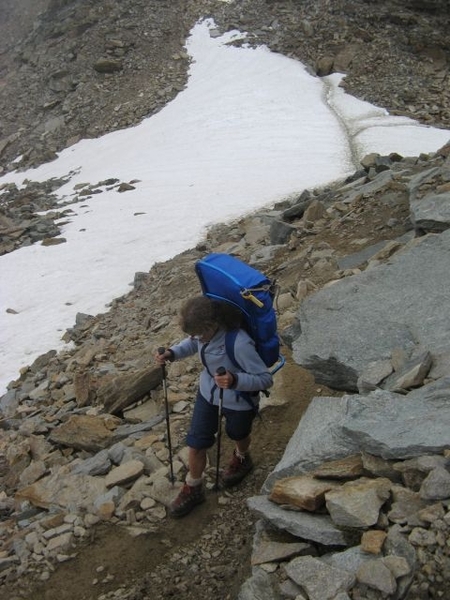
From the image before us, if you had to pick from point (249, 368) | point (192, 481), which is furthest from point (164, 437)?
point (249, 368)

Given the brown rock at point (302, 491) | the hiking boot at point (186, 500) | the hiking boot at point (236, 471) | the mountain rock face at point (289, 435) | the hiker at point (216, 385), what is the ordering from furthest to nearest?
the hiking boot at point (236, 471) → the hiking boot at point (186, 500) → the hiker at point (216, 385) → the brown rock at point (302, 491) → the mountain rock face at point (289, 435)

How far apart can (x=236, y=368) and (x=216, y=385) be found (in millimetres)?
210

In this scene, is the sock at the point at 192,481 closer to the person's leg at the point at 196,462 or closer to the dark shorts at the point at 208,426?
the person's leg at the point at 196,462

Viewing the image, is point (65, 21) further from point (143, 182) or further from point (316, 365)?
point (316, 365)

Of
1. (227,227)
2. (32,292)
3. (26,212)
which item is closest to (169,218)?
(227,227)

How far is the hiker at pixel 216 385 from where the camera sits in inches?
180

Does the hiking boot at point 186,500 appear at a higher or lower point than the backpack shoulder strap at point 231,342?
lower

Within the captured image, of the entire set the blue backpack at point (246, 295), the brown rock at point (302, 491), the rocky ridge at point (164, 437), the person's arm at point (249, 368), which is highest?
the blue backpack at point (246, 295)

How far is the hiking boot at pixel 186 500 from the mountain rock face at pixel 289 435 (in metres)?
0.09

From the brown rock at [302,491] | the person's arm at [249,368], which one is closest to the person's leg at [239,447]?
the person's arm at [249,368]

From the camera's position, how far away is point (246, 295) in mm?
4508

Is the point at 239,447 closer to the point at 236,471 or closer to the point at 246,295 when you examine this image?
the point at 236,471

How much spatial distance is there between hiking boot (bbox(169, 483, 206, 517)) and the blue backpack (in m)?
1.26

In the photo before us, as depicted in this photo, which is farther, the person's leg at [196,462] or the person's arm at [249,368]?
the person's leg at [196,462]
